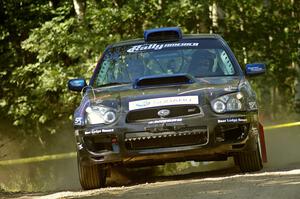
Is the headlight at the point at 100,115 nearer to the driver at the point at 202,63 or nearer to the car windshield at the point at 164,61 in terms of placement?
the car windshield at the point at 164,61

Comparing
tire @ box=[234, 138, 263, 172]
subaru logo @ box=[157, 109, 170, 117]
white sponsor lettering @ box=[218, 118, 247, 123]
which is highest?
subaru logo @ box=[157, 109, 170, 117]

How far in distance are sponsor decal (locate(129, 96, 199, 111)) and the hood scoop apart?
0.47 metres

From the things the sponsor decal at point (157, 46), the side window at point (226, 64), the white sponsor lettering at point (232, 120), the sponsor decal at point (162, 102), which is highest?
the sponsor decal at point (157, 46)

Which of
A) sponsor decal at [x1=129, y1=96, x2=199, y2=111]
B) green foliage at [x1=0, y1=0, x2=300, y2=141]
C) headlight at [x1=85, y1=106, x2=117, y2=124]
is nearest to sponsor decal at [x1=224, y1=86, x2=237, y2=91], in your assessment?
sponsor decal at [x1=129, y1=96, x2=199, y2=111]

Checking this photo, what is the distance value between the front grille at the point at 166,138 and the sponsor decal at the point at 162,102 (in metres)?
0.28

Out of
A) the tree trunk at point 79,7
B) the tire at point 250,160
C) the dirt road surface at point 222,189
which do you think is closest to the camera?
the dirt road surface at point 222,189

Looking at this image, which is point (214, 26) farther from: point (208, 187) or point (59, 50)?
point (208, 187)

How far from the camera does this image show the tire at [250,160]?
818cm

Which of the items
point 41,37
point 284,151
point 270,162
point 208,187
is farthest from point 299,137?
point 208,187

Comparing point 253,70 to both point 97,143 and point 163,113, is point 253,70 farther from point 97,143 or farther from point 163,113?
point 97,143

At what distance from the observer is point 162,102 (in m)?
7.64

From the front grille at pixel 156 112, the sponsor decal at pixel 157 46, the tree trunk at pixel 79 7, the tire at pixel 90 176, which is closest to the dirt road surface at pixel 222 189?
the tire at pixel 90 176

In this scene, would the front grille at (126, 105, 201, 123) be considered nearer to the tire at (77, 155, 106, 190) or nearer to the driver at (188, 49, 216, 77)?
the tire at (77, 155, 106, 190)

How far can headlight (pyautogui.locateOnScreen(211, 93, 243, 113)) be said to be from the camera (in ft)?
25.0
